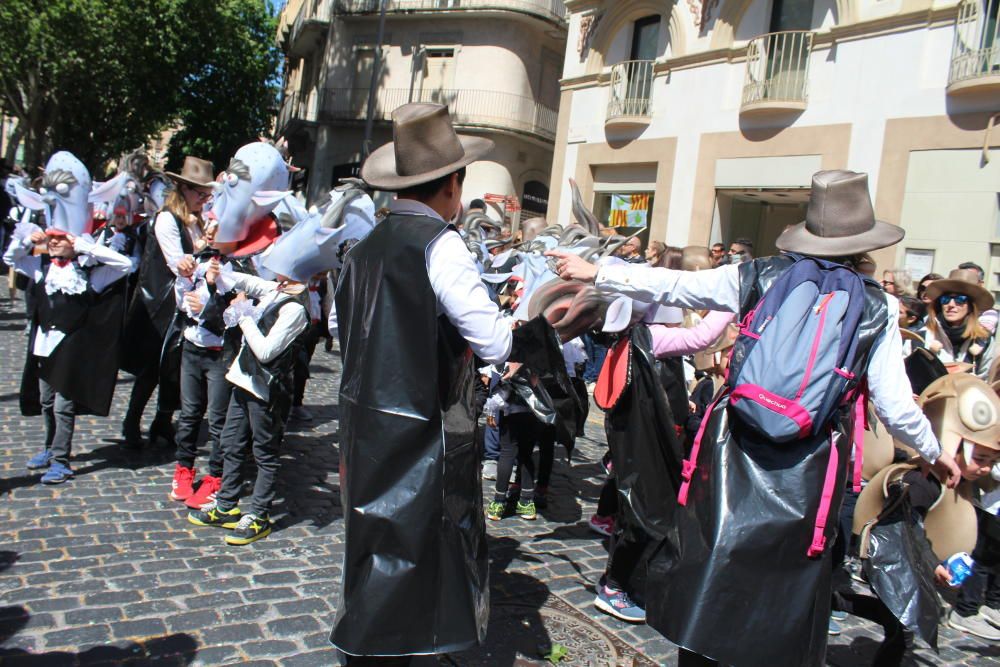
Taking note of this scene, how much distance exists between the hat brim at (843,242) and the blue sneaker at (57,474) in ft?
15.1

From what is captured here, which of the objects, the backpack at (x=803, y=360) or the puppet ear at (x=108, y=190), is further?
the puppet ear at (x=108, y=190)

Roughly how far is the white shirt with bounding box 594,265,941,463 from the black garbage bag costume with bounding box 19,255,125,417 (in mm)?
3749

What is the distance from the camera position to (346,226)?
173 inches

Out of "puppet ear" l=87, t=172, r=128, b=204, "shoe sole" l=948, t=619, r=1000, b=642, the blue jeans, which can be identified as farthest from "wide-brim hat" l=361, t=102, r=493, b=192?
"puppet ear" l=87, t=172, r=128, b=204

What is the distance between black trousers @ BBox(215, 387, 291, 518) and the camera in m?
4.57

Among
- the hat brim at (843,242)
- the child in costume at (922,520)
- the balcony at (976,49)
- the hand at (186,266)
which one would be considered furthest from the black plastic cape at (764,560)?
the balcony at (976,49)

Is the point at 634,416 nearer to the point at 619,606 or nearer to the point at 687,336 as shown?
the point at 687,336

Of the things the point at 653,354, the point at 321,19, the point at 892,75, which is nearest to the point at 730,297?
the point at 653,354

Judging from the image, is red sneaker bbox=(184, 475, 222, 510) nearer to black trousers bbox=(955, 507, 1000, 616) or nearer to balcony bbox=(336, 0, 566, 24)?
black trousers bbox=(955, 507, 1000, 616)

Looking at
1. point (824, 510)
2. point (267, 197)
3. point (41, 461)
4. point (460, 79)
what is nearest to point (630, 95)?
point (460, 79)

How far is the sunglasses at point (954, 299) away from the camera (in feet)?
20.0

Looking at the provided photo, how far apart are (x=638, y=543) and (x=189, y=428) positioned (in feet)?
9.61

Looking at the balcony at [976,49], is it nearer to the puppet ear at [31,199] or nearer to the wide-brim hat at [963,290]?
the wide-brim hat at [963,290]

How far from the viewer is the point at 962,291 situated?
6105mm
